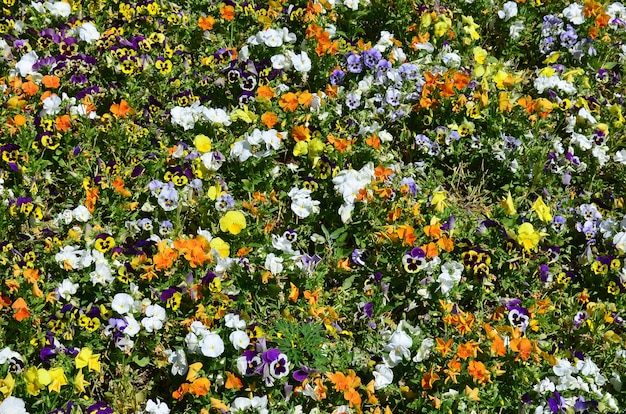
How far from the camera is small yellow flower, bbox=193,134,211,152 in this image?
4.21 metres

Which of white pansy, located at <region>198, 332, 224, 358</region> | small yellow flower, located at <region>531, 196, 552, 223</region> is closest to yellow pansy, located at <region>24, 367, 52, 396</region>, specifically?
white pansy, located at <region>198, 332, 224, 358</region>

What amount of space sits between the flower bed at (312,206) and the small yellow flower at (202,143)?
2cm

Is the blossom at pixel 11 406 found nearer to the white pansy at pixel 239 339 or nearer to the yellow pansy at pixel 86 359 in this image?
the yellow pansy at pixel 86 359

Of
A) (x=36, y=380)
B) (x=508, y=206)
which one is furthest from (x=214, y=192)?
(x=508, y=206)

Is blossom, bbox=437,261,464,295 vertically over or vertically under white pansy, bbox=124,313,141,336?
over

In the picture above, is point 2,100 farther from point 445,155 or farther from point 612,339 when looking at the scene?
point 612,339

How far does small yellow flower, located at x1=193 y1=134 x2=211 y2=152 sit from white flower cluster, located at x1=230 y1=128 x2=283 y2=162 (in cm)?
14

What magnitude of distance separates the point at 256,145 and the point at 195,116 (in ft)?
1.51

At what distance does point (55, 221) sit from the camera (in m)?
4.04

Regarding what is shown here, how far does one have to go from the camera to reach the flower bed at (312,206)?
341 cm

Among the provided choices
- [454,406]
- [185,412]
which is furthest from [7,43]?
[454,406]

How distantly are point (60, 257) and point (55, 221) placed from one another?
43cm

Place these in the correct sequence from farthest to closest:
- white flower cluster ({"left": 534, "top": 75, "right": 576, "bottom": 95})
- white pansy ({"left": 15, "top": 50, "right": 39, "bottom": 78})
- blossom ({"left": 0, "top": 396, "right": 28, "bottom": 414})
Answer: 1. white flower cluster ({"left": 534, "top": 75, "right": 576, "bottom": 95})
2. white pansy ({"left": 15, "top": 50, "right": 39, "bottom": 78})
3. blossom ({"left": 0, "top": 396, "right": 28, "bottom": 414})

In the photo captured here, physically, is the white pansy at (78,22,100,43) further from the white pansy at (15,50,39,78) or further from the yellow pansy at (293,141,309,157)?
the yellow pansy at (293,141,309,157)
